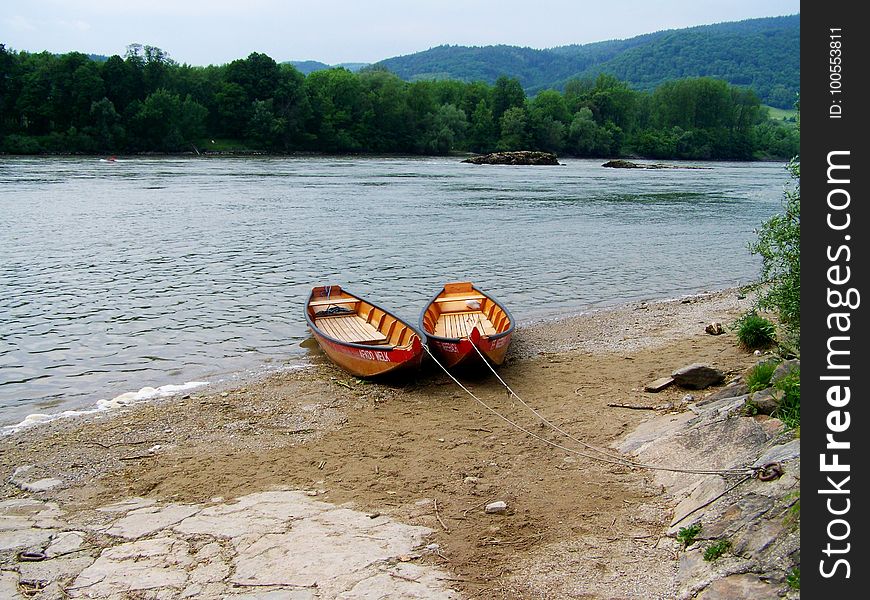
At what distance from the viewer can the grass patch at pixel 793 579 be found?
4.23m

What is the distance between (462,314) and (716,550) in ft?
31.0

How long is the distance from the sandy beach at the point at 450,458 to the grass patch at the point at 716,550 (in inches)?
11.9

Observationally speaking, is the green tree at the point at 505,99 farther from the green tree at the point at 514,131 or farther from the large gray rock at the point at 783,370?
the large gray rock at the point at 783,370

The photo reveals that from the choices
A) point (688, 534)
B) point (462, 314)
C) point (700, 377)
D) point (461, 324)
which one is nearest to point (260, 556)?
point (688, 534)

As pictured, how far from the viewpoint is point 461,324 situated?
13.6m

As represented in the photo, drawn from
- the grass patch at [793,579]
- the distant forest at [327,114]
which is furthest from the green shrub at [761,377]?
the distant forest at [327,114]

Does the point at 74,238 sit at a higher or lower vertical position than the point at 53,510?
higher

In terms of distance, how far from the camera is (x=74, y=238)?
26.8m

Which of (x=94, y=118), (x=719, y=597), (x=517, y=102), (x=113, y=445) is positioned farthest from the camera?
(x=517, y=102)

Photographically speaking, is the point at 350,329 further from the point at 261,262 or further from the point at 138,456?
the point at 261,262

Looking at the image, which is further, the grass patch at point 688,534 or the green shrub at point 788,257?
the green shrub at point 788,257

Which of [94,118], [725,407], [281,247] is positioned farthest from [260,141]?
[725,407]
